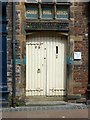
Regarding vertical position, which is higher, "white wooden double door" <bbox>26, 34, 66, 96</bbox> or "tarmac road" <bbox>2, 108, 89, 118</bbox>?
"white wooden double door" <bbox>26, 34, 66, 96</bbox>

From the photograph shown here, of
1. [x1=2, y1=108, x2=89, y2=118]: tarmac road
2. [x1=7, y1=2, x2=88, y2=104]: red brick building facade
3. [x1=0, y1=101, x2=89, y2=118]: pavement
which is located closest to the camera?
[x1=2, y1=108, x2=89, y2=118]: tarmac road

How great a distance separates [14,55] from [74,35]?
2027 millimetres

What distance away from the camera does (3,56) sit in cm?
1135

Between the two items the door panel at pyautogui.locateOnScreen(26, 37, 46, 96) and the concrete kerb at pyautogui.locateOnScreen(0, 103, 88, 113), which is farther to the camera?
the door panel at pyautogui.locateOnScreen(26, 37, 46, 96)

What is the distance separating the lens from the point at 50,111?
34.8 ft

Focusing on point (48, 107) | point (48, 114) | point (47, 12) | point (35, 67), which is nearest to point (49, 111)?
point (48, 114)

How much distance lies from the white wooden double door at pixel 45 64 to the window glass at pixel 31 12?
25.5 inches

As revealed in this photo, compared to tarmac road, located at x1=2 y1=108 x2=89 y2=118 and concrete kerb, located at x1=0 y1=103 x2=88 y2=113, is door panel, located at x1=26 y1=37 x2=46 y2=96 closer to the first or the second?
concrete kerb, located at x1=0 y1=103 x2=88 y2=113

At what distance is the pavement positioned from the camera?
10.0 m

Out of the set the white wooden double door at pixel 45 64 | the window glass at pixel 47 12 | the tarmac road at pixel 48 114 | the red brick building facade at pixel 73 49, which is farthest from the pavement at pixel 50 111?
the window glass at pixel 47 12

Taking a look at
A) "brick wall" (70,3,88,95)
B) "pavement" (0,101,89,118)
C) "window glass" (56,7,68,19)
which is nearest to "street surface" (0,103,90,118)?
"pavement" (0,101,89,118)

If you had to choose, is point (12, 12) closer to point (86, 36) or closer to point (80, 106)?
point (86, 36)

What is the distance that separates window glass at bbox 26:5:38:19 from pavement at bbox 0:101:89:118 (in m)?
2.81

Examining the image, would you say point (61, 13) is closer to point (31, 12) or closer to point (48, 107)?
point (31, 12)
